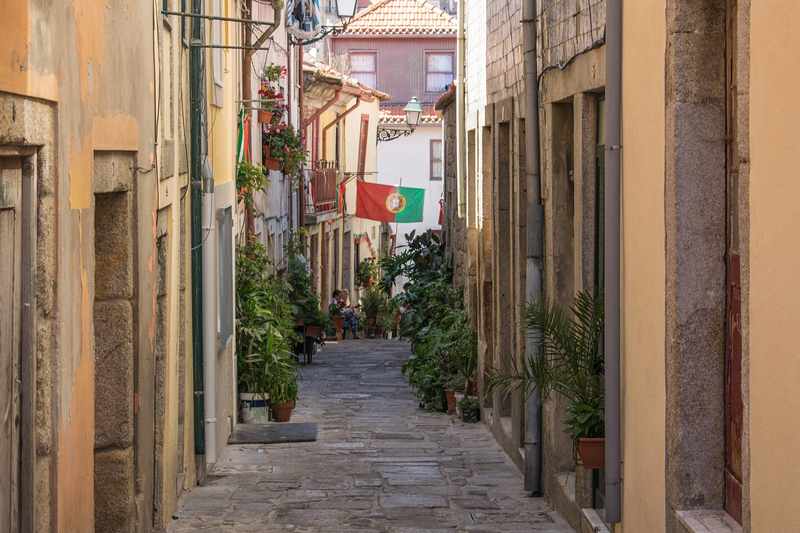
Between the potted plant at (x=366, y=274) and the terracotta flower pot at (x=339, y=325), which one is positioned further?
the potted plant at (x=366, y=274)

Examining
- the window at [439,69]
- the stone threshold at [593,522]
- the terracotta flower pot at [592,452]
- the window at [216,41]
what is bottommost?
the stone threshold at [593,522]

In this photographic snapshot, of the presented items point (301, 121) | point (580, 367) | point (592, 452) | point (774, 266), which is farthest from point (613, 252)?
point (301, 121)

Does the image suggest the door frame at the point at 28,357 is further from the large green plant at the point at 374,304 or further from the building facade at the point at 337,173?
the large green plant at the point at 374,304

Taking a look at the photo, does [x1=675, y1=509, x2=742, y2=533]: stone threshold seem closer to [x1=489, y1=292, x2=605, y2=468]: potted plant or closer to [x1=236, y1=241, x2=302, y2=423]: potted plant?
[x1=489, y1=292, x2=605, y2=468]: potted plant

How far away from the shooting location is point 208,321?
11461 millimetres

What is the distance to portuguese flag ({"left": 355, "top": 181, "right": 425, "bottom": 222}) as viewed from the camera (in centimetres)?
3192

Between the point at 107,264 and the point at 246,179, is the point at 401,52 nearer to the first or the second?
the point at 246,179

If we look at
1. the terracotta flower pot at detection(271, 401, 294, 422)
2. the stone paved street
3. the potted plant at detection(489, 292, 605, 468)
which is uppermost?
the potted plant at detection(489, 292, 605, 468)

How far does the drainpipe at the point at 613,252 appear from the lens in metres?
7.41

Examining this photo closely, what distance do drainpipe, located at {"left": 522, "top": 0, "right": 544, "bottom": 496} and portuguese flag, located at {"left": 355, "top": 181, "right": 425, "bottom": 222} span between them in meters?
21.1

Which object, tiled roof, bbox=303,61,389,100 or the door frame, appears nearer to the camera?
the door frame

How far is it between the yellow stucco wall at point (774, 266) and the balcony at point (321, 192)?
23.7 meters

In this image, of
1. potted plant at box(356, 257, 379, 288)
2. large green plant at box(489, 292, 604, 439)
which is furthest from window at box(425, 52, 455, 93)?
large green plant at box(489, 292, 604, 439)

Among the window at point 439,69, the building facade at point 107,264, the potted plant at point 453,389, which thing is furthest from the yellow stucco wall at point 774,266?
the window at point 439,69
